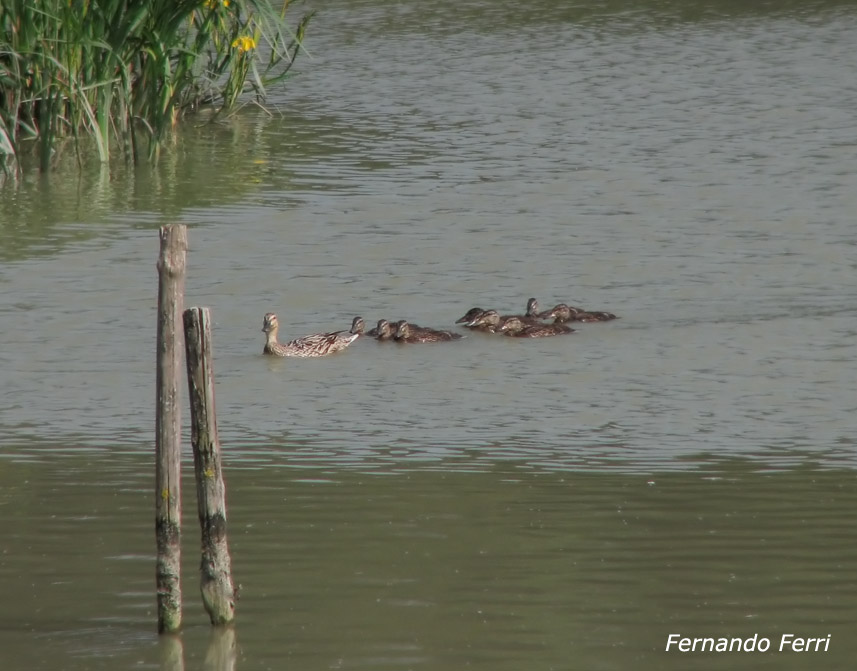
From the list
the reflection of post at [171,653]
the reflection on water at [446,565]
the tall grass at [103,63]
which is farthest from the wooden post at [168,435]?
the tall grass at [103,63]

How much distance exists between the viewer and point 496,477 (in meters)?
7.76

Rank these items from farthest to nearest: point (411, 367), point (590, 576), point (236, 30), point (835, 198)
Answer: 1. point (236, 30)
2. point (835, 198)
3. point (411, 367)
4. point (590, 576)

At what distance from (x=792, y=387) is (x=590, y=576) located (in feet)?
11.2

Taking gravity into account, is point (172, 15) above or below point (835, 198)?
above

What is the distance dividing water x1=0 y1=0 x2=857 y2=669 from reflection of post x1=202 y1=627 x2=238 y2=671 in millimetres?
38

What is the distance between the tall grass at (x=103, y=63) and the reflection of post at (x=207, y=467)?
8055 millimetres

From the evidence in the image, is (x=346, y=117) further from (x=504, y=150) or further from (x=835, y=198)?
(x=835, y=198)

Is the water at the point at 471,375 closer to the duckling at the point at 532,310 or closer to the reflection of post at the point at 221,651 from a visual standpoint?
the reflection of post at the point at 221,651

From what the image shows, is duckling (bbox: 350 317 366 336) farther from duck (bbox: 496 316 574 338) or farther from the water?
duck (bbox: 496 316 574 338)

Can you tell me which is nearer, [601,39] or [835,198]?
[835,198]

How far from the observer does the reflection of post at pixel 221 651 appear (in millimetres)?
5711

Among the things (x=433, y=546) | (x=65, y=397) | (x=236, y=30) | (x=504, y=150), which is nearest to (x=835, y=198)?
(x=504, y=150)

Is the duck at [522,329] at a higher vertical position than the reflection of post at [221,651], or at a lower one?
lower

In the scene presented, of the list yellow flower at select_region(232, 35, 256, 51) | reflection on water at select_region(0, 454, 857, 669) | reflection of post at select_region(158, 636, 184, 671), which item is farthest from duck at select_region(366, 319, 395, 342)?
yellow flower at select_region(232, 35, 256, 51)
